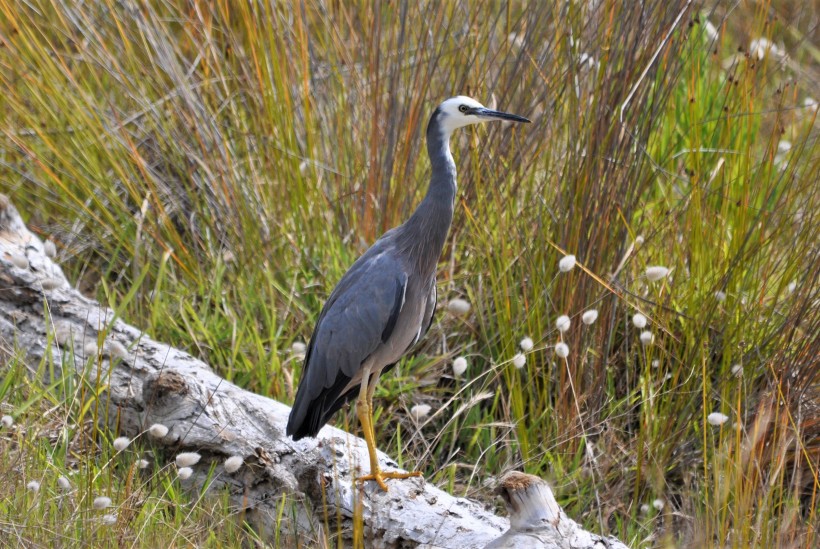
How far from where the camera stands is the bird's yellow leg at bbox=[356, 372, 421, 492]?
274 centimetres

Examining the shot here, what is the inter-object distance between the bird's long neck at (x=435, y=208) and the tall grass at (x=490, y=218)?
28 cm

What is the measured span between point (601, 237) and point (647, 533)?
94 centimetres

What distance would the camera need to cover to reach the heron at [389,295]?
3.02m

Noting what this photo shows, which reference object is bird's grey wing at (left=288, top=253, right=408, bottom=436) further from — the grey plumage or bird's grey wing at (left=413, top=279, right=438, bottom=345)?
bird's grey wing at (left=413, top=279, right=438, bottom=345)

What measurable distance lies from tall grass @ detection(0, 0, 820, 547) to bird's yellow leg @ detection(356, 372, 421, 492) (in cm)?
27

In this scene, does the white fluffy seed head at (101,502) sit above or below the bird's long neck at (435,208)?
below

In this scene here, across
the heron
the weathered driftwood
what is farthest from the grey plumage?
the weathered driftwood

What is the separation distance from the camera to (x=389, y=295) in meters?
3.03

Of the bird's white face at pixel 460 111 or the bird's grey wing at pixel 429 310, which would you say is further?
the bird's grey wing at pixel 429 310

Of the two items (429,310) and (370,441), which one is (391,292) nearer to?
(429,310)

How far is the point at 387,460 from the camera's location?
2.90 metres

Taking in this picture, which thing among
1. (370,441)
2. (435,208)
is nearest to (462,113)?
(435,208)

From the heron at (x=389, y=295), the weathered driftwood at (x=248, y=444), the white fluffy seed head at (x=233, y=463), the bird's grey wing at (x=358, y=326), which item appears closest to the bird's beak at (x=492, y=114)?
the heron at (x=389, y=295)

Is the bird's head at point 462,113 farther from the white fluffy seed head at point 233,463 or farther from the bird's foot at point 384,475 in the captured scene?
the white fluffy seed head at point 233,463
